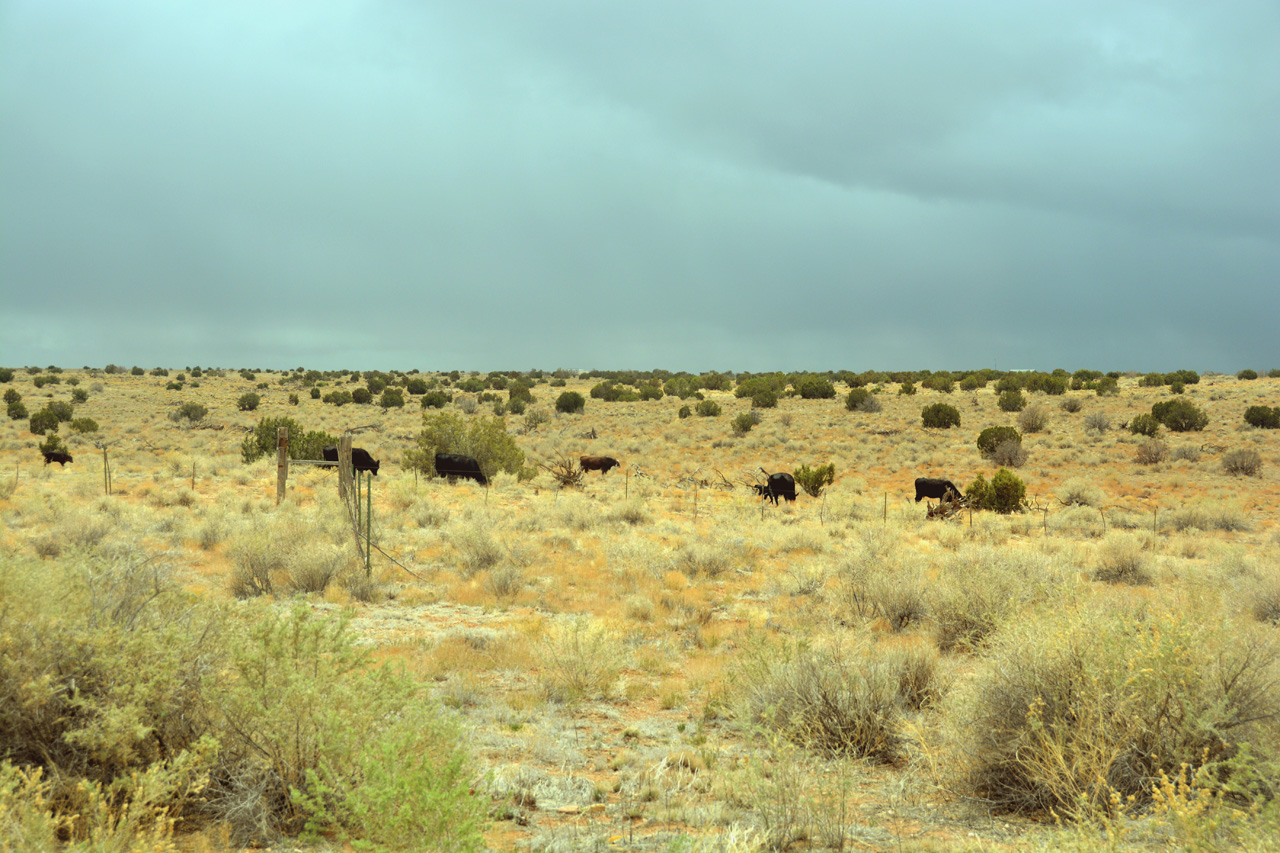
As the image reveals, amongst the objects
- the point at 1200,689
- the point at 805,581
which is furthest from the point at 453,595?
the point at 1200,689

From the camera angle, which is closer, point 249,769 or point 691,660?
point 249,769

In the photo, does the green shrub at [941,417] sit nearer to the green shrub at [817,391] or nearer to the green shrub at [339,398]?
the green shrub at [817,391]

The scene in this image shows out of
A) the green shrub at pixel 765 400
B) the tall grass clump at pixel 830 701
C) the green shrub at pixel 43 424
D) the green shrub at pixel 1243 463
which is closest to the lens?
the tall grass clump at pixel 830 701

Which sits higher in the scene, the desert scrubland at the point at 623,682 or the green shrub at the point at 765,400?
the green shrub at the point at 765,400

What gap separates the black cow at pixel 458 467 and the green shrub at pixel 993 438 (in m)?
19.7

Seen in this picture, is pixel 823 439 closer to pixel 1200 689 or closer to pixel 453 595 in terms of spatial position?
pixel 453 595

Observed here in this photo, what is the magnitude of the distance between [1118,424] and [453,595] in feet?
112

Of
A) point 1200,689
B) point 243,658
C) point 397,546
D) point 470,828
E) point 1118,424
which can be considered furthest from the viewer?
point 1118,424

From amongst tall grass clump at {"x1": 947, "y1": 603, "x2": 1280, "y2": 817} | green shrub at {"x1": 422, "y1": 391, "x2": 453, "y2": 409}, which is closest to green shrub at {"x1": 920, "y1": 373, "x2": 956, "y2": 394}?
green shrub at {"x1": 422, "y1": 391, "x2": 453, "y2": 409}

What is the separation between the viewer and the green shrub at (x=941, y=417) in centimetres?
3756

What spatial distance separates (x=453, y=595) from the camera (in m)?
11.9

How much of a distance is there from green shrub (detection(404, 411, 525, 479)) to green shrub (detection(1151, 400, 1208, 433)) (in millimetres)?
28005

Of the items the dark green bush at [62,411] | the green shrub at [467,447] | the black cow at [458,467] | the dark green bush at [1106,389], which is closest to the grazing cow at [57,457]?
the green shrub at [467,447]

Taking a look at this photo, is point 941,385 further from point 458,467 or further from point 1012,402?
point 458,467
